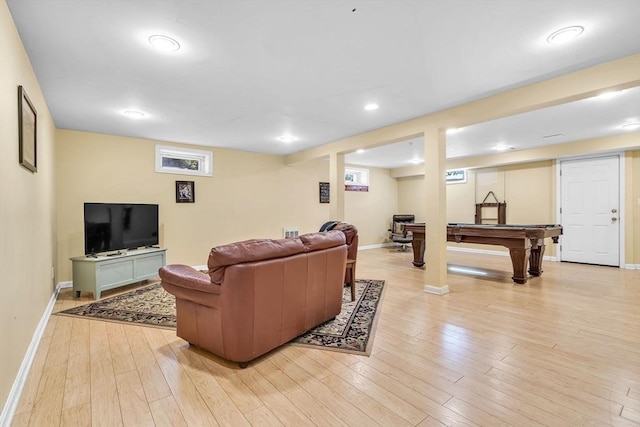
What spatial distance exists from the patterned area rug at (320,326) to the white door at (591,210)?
476cm

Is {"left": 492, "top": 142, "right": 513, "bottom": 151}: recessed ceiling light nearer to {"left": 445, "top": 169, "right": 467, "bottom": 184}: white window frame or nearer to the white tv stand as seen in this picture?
{"left": 445, "top": 169, "right": 467, "bottom": 184}: white window frame

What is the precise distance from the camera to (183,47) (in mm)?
2322

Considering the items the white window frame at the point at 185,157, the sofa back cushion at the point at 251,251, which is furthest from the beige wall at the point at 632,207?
the white window frame at the point at 185,157

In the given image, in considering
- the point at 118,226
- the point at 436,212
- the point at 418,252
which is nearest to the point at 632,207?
the point at 418,252

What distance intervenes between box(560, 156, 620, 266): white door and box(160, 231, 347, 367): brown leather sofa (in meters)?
6.25

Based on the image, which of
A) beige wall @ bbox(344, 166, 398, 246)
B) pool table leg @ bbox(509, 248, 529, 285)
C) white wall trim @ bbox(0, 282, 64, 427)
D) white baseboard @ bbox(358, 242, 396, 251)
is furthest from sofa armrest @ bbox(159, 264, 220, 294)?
white baseboard @ bbox(358, 242, 396, 251)

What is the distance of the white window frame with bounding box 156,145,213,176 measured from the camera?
5289mm

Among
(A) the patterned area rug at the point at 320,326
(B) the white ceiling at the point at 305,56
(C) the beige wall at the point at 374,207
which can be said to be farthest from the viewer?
(C) the beige wall at the point at 374,207

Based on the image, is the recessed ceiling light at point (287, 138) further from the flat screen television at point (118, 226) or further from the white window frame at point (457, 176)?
the white window frame at point (457, 176)

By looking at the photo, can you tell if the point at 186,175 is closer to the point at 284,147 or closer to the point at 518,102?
the point at 284,147

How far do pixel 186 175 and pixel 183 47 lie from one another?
3.57 meters

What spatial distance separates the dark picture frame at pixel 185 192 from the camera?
5430mm

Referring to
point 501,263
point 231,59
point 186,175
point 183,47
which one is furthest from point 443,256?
point 186,175

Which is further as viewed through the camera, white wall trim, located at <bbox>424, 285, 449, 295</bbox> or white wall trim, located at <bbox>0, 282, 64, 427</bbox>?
white wall trim, located at <bbox>424, 285, 449, 295</bbox>
